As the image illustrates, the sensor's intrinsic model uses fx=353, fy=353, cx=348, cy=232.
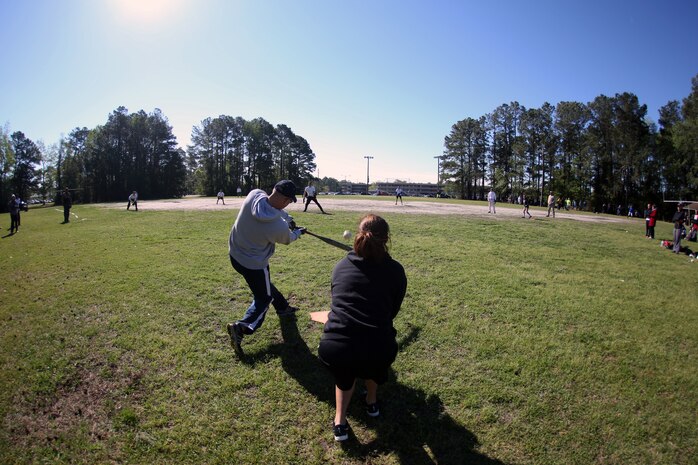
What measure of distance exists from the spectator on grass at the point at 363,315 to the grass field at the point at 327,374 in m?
0.79

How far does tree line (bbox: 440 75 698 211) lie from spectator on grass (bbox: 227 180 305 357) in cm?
6039

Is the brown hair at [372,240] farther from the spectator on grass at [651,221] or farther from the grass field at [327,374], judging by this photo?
the spectator on grass at [651,221]

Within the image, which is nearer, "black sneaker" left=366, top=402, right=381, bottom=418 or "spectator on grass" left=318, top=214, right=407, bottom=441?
"spectator on grass" left=318, top=214, right=407, bottom=441

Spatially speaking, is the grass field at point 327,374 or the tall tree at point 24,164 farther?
the tall tree at point 24,164

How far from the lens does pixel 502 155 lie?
7756 centimetres

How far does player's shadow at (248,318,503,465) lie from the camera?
3074 millimetres

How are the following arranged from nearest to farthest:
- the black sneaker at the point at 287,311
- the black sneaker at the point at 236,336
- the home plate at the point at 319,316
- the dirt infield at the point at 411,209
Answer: the black sneaker at the point at 236,336, the home plate at the point at 319,316, the black sneaker at the point at 287,311, the dirt infield at the point at 411,209

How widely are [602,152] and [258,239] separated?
67689 mm

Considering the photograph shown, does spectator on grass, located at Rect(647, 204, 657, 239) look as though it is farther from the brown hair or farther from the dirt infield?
the brown hair

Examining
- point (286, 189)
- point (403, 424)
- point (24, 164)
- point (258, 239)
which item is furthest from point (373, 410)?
point (24, 164)

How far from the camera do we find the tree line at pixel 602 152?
4891 centimetres

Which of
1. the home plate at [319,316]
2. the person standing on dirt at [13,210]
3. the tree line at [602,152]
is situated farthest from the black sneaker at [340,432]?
the tree line at [602,152]

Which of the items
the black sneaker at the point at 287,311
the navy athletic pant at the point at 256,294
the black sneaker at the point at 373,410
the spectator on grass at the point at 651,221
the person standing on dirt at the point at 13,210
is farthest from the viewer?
the person standing on dirt at the point at 13,210

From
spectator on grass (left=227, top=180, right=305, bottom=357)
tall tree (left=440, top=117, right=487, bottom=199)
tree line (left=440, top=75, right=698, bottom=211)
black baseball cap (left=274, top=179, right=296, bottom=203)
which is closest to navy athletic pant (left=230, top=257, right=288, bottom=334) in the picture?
spectator on grass (left=227, top=180, right=305, bottom=357)
